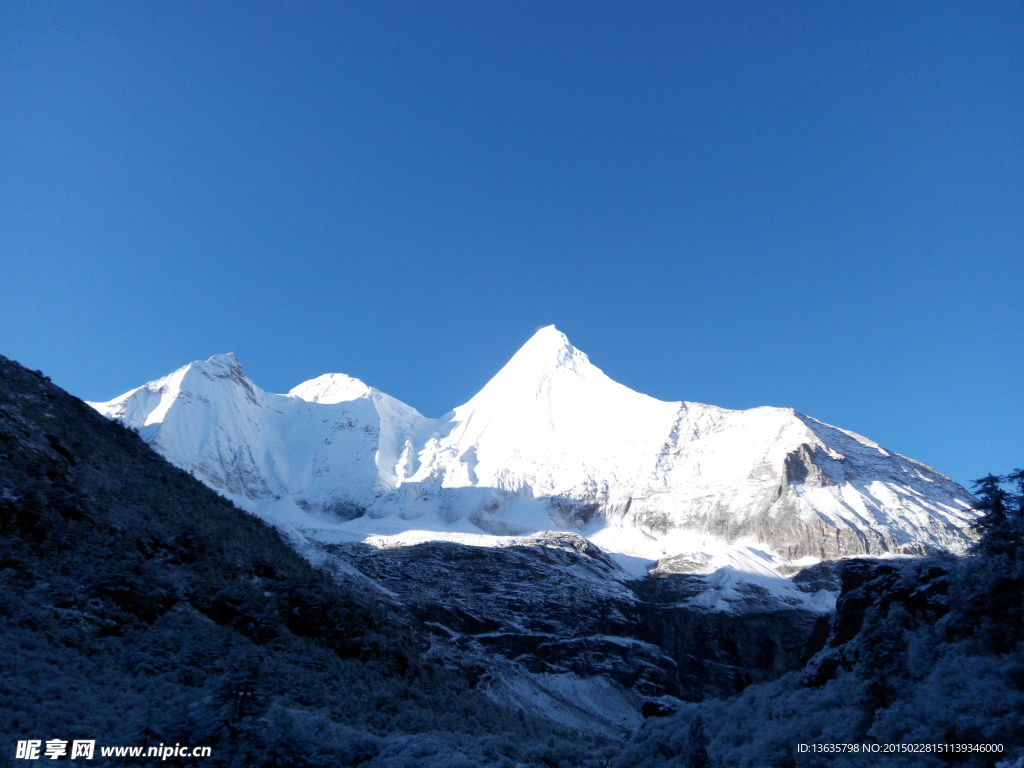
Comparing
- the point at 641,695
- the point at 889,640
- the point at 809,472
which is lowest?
the point at 641,695

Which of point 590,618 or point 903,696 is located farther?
point 590,618

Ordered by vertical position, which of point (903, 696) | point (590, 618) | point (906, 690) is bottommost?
point (903, 696)

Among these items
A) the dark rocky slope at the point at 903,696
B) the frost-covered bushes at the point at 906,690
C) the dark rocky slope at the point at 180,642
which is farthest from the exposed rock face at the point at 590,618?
the frost-covered bushes at the point at 906,690

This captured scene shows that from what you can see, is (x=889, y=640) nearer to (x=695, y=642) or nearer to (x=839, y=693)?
(x=839, y=693)

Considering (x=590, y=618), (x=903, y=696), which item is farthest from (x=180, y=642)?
(x=590, y=618)

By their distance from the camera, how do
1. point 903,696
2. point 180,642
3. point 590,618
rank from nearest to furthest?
1. point 903,696
2. point 180,642
3. point 590,618

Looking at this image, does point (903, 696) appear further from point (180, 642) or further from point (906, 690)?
point (180, 642)

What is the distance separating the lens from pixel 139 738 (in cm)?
2177

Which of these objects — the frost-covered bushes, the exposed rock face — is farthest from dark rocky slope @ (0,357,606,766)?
the exposed rock face

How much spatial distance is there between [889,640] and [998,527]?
4966 millimetres

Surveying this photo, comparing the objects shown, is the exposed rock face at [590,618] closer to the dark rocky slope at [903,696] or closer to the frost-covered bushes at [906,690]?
the dark rocky slope at [903,696]

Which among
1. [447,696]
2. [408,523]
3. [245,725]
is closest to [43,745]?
[245,725]

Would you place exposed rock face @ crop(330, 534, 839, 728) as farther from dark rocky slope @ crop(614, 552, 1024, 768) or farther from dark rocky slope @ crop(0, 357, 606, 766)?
dark rocky slope @ crop(614, 552, 1024, 768)

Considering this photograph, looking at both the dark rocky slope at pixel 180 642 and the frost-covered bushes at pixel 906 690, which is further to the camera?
the dark rocky slope at pixel 180 642
